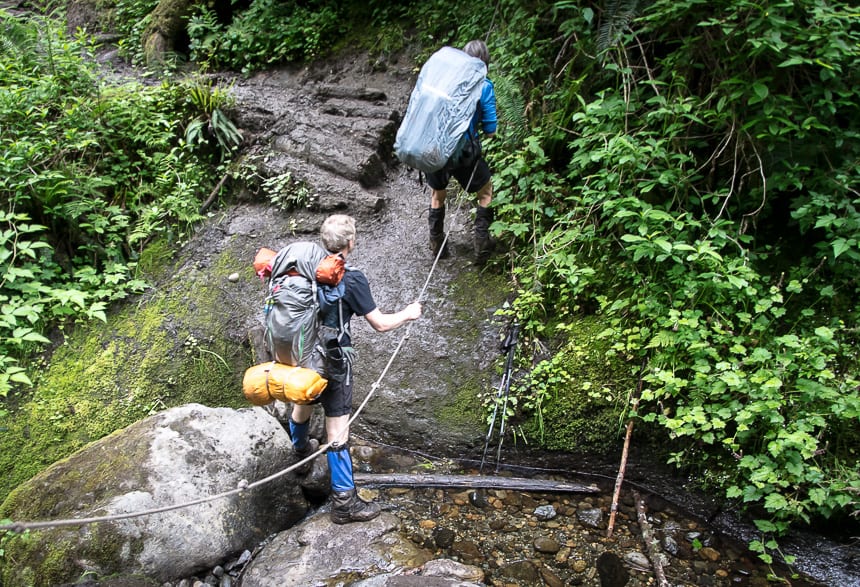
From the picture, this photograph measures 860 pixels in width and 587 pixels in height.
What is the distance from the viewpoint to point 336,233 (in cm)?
379

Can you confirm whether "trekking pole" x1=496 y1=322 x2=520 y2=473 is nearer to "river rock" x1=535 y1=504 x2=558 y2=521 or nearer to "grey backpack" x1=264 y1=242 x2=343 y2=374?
"river rock" x1=535 y1=504 x2=558 y2=521

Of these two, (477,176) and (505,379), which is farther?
(477,176)

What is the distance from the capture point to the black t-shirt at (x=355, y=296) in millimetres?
3881

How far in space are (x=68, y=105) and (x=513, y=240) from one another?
6689mm

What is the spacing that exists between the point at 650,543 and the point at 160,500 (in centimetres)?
374

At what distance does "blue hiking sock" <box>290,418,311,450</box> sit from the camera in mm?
4480

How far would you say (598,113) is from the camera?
5102mm

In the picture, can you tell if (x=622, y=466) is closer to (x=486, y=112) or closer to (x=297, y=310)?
(x=297, y=310)

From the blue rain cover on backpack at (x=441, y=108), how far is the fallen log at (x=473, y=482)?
2.90 metres

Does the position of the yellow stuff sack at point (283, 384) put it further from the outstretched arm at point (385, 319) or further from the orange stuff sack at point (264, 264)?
the orange stuff sack at point (264, 264)

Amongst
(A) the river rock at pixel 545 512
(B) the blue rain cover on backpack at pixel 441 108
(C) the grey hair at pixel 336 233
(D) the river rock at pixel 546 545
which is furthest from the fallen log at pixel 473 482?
(B) the blue rain cover on backpack at pixel 441 108

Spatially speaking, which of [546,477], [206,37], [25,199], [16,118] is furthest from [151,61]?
[546,477]

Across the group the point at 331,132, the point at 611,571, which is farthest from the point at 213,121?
the point at 611,571

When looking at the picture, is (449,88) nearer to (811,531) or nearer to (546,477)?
(546,477)
